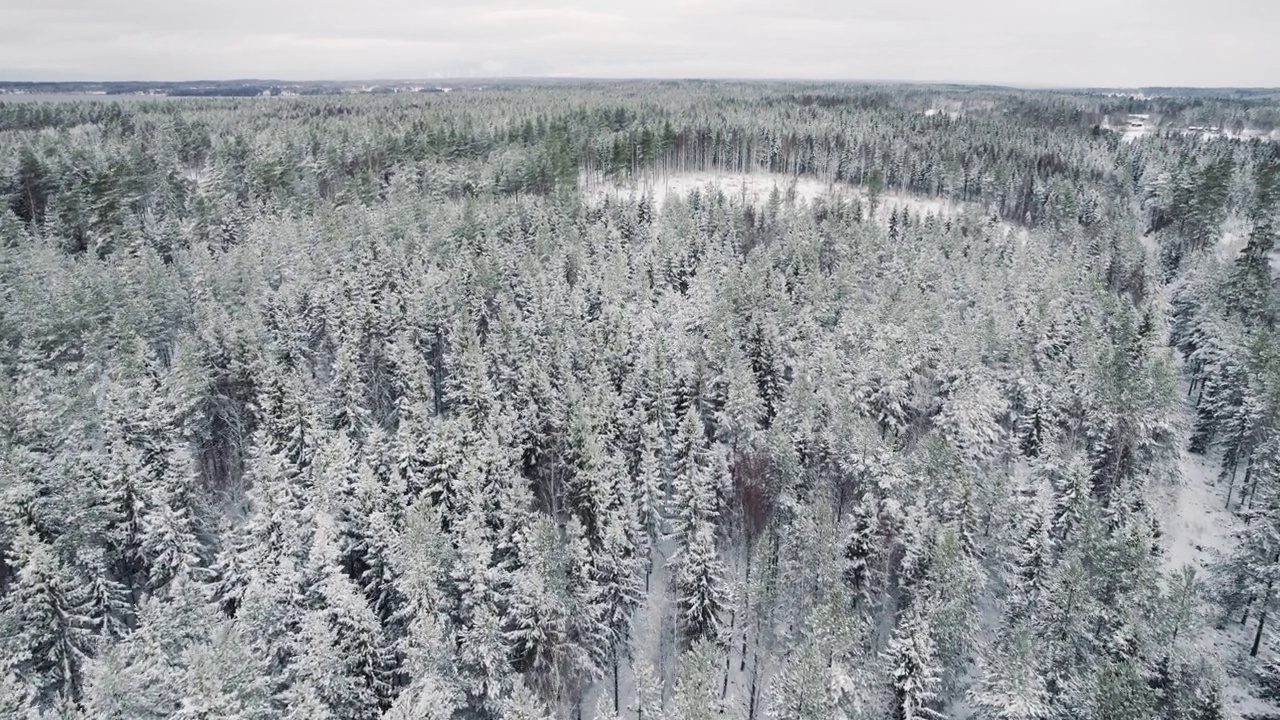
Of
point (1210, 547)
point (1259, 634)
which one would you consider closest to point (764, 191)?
point (1210, 547)

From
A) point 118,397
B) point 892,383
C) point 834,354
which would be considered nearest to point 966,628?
point 892,383

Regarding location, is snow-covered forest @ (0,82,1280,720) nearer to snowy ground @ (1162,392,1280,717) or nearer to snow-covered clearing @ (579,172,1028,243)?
snowy ground @ (1162,392,1280,717)

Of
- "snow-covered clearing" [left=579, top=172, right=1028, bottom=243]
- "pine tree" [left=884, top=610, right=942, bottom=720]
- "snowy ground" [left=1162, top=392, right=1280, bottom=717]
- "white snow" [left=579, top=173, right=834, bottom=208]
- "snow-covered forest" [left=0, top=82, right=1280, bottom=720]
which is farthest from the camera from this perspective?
"white snow" [left=579, top=173, right=834, bottom=208]

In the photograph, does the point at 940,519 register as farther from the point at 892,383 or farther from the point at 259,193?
the point at 259,193

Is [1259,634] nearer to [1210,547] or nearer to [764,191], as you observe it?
[1210,547]

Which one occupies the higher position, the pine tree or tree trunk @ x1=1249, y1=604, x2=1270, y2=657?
the pine tree

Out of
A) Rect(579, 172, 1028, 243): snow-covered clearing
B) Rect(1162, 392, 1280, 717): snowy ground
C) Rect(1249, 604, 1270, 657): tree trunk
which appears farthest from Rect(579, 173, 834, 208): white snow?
Rect(1249, 604, 1270, 657): tree trunk
